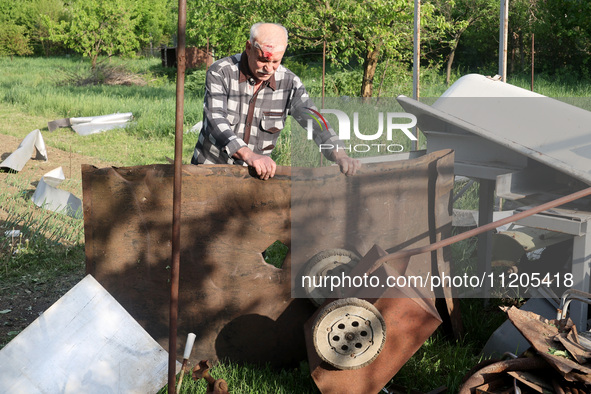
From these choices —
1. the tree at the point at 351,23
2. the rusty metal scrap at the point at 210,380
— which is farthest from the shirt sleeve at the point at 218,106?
the tree at the point at 351,23

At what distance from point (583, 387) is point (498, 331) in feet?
3.35

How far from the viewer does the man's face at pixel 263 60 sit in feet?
11.2

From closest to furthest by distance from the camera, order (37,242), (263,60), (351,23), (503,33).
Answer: (263,60), (37,242), (503,33), (351,23)

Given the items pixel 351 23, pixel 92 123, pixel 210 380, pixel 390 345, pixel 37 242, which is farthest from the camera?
pixel 351 23

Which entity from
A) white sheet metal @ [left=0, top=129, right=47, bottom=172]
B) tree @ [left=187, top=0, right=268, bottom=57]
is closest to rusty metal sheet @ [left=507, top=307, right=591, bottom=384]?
white sheet metal @ [left=0, top=129, right=47, bottom=172]

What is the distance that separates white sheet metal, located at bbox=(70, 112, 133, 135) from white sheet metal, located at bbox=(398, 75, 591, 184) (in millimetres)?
9171

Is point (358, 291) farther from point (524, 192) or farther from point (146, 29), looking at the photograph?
point (146, 29)

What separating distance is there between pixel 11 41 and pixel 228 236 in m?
50.9

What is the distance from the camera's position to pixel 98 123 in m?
12.1

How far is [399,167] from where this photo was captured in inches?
123

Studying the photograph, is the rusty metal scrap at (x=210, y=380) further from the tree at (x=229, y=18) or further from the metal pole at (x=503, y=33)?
the tree at (x=229, y=18)

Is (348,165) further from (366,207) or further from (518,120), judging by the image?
(518,120)

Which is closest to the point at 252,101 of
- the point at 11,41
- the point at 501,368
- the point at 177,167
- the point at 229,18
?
the point at 177,167

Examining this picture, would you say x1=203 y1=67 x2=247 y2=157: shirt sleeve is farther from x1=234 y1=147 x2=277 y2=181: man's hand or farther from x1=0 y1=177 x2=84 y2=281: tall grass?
x1=0 y1=177 x2=84 y2=281: tall grass
